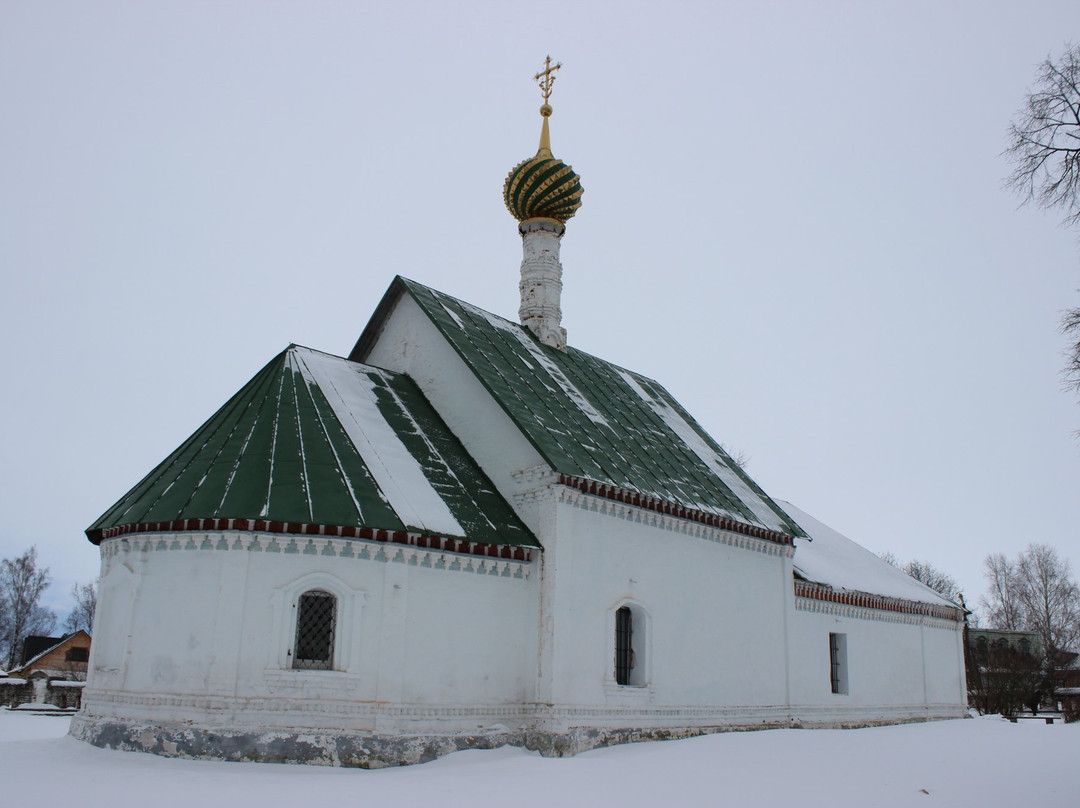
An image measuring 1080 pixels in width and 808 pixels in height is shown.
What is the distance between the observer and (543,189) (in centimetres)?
2103

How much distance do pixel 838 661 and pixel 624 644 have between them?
26.8 ft

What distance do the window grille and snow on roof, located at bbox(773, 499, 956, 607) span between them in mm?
6427

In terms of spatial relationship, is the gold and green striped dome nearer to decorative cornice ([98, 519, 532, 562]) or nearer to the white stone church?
the white stone church

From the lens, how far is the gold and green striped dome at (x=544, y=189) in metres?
21.1

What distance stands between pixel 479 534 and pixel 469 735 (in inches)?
112

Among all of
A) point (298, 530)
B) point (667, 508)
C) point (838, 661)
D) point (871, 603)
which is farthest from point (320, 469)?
point (871, 603)

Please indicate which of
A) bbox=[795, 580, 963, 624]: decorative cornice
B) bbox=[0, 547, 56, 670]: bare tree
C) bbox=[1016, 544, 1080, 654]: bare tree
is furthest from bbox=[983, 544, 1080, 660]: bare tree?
bbox=[0, 547, 56, 670]: bare tree

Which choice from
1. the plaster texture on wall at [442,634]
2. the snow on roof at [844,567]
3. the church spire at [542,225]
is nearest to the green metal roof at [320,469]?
the plaster texture on wall at [442,634]

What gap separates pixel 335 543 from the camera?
11820mm

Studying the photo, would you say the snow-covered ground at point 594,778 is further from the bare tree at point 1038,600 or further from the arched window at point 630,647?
the bare tree at point 1038,600

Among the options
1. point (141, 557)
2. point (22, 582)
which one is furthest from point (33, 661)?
point (141, 557)

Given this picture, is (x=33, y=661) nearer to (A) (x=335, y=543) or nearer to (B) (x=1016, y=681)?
(A) (x=335, y=543)

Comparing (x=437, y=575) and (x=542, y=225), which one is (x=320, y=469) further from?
(x=542, y=225)

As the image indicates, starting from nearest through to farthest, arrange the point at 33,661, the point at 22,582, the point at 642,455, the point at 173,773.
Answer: the point at 173,773
the point at 642,455
the point at 33,661
the point at 22,582
